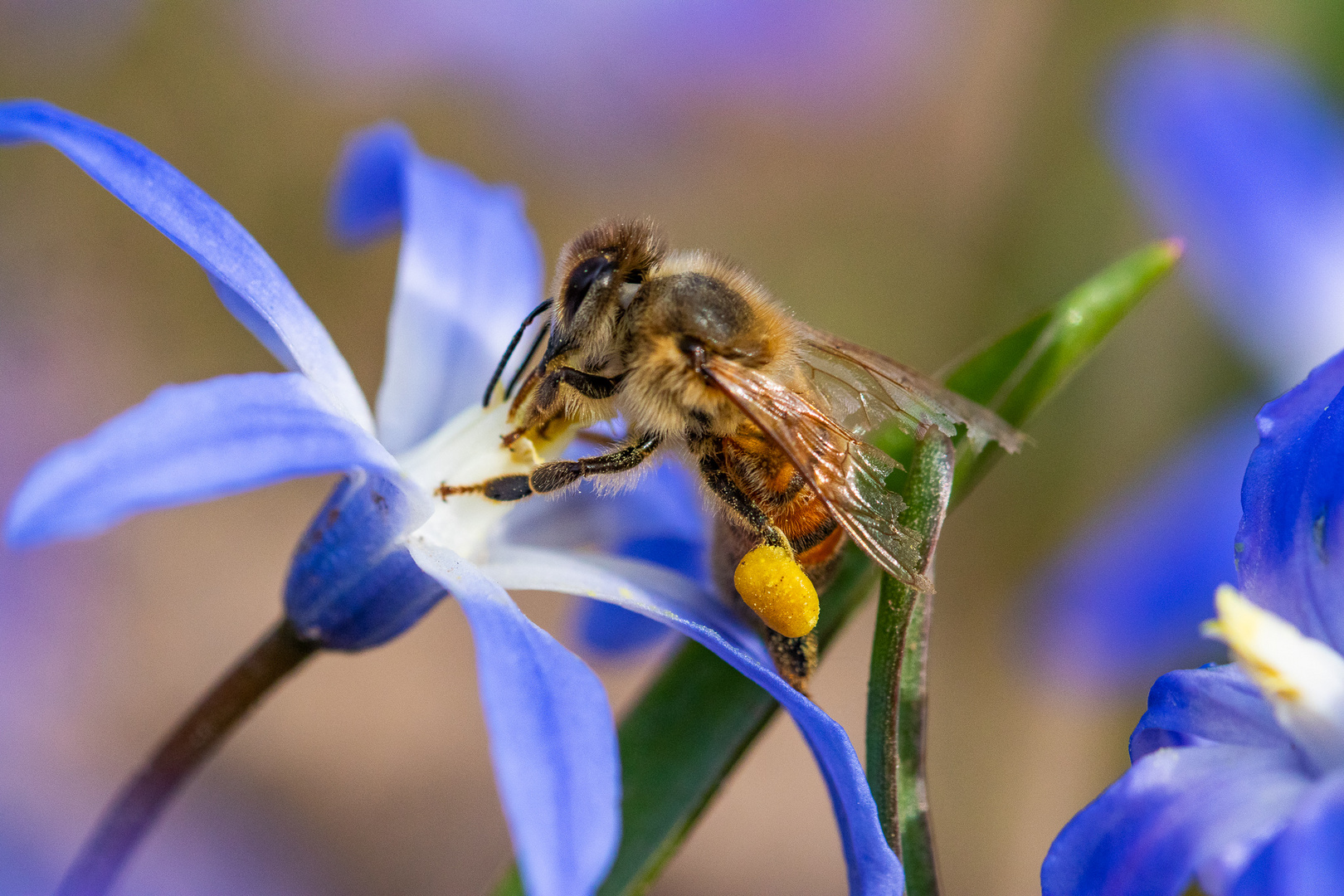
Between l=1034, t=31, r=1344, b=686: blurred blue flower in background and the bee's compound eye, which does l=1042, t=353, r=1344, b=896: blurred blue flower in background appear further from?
l=1034, t=31, r=1344, b=686: blurred blue flower in background

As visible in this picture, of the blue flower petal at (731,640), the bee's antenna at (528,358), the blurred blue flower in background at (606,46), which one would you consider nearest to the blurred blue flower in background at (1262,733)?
the blue flower petal at (731,640)

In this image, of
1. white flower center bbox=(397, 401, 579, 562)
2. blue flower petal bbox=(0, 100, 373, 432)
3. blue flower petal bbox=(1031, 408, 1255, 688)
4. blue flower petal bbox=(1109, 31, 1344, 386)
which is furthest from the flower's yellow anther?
blue flower petal bbox=(1109, 31, 1344, 386)

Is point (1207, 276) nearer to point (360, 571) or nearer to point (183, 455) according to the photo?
point (360, 571)

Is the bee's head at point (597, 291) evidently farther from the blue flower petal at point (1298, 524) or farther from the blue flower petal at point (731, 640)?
the blue flower petal at point (1298, 524)

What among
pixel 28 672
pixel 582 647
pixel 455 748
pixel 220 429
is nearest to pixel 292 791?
pixel 455 748

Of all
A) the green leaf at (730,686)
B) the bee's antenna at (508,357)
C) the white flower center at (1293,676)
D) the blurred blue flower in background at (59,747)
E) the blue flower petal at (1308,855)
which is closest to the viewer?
the blue flower petal at (1308,855)

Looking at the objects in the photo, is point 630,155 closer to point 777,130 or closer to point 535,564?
point 777,130
